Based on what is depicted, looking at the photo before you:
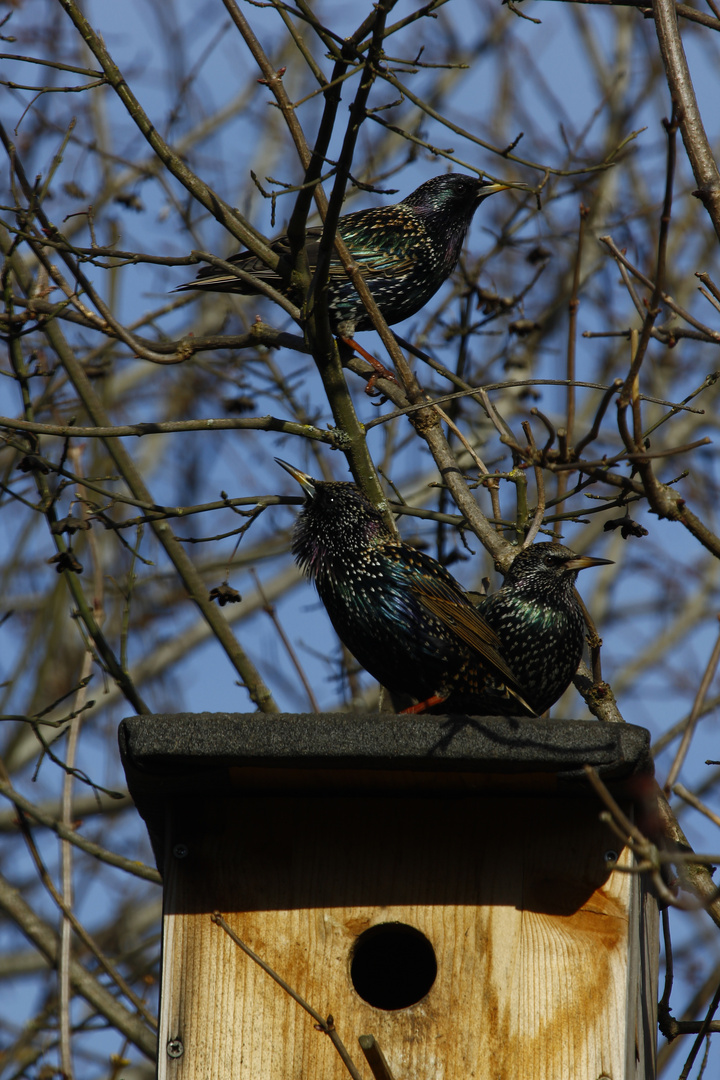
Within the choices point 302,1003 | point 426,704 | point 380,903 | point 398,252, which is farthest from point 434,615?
point 398,252

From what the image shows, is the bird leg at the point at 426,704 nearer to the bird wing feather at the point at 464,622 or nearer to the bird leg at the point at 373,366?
the bird wing feather at the point at 464,622

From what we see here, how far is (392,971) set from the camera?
10.1 ft

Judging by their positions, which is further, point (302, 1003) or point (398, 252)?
point (398, 252)

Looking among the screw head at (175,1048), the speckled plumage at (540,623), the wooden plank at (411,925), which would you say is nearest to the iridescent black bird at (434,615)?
the speckled plumage at (540,623)

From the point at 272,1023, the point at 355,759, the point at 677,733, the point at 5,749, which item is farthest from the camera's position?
the point at 5,749

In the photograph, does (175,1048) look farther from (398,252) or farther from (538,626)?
(398,252)

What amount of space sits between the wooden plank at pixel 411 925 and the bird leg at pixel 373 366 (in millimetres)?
1506

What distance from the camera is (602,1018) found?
231 centimetres

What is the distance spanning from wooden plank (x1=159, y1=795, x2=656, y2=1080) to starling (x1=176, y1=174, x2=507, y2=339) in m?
1.92

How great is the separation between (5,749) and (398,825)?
5583 millimetres

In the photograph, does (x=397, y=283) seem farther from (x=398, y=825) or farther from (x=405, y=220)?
(x=398, y=825)

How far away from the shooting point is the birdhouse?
2.25m

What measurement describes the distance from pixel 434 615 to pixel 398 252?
193 centimetres

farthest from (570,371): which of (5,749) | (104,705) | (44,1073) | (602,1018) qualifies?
(5,749)
